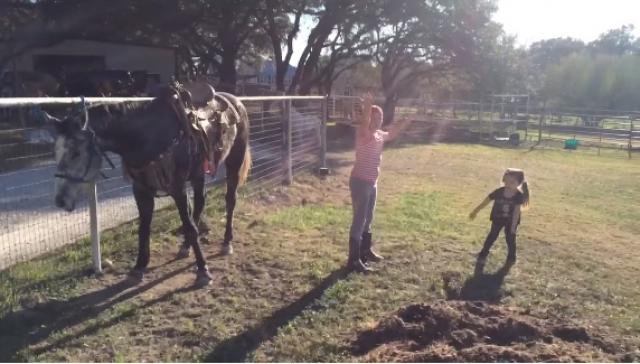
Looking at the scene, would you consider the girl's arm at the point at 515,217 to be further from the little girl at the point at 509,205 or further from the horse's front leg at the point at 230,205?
the horse's front leg at the point at 230,205

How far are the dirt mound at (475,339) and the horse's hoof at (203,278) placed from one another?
174cm

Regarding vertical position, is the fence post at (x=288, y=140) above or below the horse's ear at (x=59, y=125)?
below

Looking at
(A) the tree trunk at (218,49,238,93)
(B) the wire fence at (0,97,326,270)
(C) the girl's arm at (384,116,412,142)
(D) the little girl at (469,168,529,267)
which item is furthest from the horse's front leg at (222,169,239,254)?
(A) the tree trunk at (218,49,238,93)

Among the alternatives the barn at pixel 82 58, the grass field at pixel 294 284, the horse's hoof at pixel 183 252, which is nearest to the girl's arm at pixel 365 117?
the grass field at pixel 294 284

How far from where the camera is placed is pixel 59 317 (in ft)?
13.8

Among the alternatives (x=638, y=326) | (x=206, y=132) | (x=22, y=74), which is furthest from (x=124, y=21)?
(x=638, y=326)

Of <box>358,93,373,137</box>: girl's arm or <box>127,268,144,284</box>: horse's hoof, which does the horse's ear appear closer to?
<box>127,268,144,284</box>: horse's hoof

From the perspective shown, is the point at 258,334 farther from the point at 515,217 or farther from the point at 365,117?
the point at 515,217

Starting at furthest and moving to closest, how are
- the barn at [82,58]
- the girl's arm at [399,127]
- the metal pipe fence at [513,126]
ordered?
the girl's arm at [399,127]
the metal pipe fence at [513,126]
the barn at [82,58]

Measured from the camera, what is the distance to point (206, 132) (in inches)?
210

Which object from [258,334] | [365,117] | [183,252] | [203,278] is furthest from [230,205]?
[258,334]

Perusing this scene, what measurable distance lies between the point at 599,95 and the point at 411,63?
25.8m

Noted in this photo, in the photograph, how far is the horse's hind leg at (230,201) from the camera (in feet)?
20.1

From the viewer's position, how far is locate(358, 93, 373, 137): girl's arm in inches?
199
